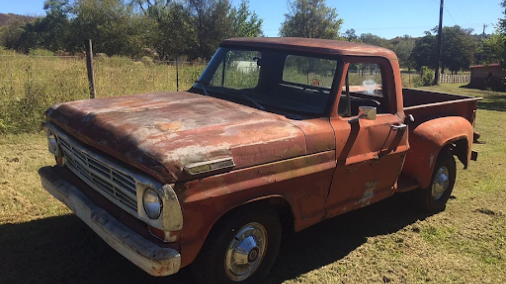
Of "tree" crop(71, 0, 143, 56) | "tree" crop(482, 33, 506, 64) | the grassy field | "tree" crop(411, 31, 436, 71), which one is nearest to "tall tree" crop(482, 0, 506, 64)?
"tree" crop(482, 33, 506, 64)

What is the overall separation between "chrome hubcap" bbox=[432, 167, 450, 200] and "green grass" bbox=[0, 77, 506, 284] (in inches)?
10.3

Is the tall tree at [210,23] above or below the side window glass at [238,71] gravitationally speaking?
above

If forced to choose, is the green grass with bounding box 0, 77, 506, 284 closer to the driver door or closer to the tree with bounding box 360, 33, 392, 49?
the driver door

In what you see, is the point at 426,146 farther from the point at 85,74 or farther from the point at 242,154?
the point at 85,74

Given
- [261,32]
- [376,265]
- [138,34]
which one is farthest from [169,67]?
[261,32]

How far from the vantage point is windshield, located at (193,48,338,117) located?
3449 mm

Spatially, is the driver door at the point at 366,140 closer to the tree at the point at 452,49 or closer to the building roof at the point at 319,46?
the building roof at the point at 319,46

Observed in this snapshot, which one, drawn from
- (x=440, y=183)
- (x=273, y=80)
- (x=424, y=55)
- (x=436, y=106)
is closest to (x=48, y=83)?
(x=273, y=80)

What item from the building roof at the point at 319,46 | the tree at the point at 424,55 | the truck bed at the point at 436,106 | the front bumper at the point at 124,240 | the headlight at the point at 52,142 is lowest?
the front bumper at the point at 124,240

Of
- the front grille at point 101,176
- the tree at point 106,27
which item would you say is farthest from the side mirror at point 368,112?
the tree at point 106,27

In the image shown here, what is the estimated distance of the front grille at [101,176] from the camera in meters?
2.50

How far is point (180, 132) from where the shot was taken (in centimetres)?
263

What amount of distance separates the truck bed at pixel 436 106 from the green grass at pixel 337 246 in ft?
3.71

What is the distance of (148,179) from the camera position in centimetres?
229
